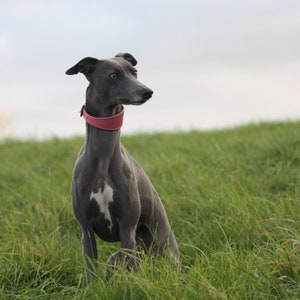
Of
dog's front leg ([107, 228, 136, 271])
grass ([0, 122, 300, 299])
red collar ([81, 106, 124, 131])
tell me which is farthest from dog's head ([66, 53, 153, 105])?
grass ([0, 122, 300, 299])

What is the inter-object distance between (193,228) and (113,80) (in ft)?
7.69

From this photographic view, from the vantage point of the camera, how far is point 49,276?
175 inches

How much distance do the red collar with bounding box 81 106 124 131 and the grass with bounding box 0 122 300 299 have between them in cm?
98

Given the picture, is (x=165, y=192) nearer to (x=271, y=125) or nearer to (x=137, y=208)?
(x=137, y=208)

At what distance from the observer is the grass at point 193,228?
3.58 meters

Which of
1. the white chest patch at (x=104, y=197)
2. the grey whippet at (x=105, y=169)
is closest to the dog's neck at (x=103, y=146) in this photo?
the grey whippet at (x=105, y=169)

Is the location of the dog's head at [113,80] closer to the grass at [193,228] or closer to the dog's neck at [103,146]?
the dog's neck at [103,146]

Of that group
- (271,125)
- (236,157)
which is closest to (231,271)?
(236,157)

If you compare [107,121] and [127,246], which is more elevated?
[107,121]

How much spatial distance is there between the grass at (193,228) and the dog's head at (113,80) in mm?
1158

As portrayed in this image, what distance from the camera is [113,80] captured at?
146 inches

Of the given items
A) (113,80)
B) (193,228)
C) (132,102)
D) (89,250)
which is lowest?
(193,228)

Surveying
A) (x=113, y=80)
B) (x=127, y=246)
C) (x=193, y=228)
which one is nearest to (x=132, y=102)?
(x=113, y=80)

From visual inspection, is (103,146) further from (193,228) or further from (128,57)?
(193,228)
